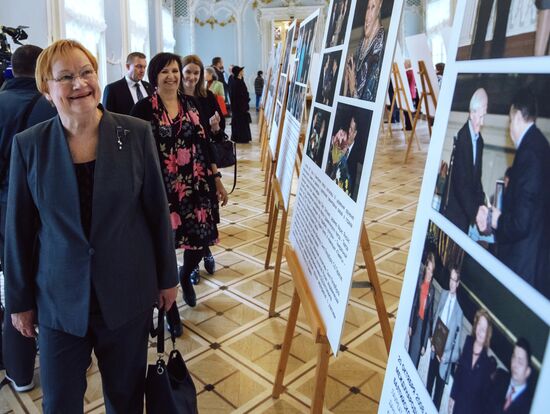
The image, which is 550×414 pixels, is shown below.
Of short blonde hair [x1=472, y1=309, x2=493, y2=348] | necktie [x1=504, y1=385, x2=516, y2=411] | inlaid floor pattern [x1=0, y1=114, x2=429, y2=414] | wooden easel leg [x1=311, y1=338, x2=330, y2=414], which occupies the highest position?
short blonde hair [x1=472, y1=309, x2=493, y2=348]

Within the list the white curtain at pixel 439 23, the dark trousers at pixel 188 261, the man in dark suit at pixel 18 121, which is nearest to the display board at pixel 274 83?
the dark trousers at pixel 188 261

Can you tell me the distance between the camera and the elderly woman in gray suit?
1510mm

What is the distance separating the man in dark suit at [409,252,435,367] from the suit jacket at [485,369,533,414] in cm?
22

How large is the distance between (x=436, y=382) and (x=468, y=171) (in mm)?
332

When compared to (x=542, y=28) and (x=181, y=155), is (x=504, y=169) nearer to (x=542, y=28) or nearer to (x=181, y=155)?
(x=542, y=28)

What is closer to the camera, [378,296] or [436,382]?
[436,382]

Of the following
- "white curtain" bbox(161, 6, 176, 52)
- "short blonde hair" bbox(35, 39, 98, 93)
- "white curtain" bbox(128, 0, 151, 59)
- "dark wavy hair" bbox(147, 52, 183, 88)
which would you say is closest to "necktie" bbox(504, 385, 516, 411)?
"short blonde hair" bbox(35, 39, 98, 93)

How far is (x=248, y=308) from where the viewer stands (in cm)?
326

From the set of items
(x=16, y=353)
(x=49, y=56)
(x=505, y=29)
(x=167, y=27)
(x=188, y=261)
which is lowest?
(x=16, y=353)

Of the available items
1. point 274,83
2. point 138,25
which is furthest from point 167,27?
point 274,83

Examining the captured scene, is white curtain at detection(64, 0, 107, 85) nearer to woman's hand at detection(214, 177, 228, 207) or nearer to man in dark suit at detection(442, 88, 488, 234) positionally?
woman's hand at detection(214, 177, 228, 207)

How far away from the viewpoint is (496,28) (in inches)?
27.4

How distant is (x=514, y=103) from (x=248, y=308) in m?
2.79

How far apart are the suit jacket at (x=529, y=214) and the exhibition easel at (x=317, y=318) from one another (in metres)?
0.97
